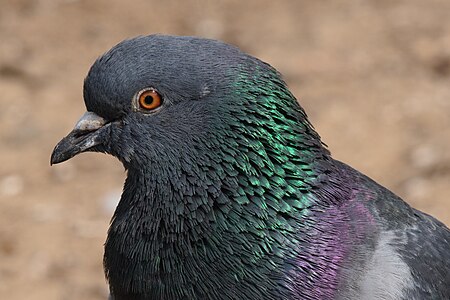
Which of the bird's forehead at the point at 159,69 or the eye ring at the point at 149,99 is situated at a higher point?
the bird's forehead at the point at 159,69

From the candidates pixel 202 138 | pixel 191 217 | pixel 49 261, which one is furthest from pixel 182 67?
pixel 49 261

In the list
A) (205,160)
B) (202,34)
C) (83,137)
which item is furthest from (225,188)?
(202,34)

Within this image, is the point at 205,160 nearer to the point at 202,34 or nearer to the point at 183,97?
the point at 183,97

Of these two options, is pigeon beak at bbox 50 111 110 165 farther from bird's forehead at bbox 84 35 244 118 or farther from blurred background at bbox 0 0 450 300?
blurred background at bbox 0 0 450 300

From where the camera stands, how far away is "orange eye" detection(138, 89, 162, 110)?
4.31 metres

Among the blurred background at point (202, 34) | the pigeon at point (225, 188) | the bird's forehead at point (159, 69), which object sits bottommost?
the pigeon at point (225, 188)

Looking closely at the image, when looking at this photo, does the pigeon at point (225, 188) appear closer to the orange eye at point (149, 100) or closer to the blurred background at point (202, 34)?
the orange eye at point (149, 100)

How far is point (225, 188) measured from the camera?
4.33 meters

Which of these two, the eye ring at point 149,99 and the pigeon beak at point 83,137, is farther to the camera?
the pigeon beak at point 83,137

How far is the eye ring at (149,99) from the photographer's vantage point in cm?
431

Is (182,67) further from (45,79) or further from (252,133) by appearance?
(45,79)

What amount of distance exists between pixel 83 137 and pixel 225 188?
701 millimetres

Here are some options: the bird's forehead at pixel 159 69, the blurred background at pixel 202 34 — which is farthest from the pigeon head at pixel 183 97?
the blurred background at pixel 202 34

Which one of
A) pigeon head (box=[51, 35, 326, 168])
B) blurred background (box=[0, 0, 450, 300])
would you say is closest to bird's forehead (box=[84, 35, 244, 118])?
pigeon head (box=[51, 35, 326, 168])
